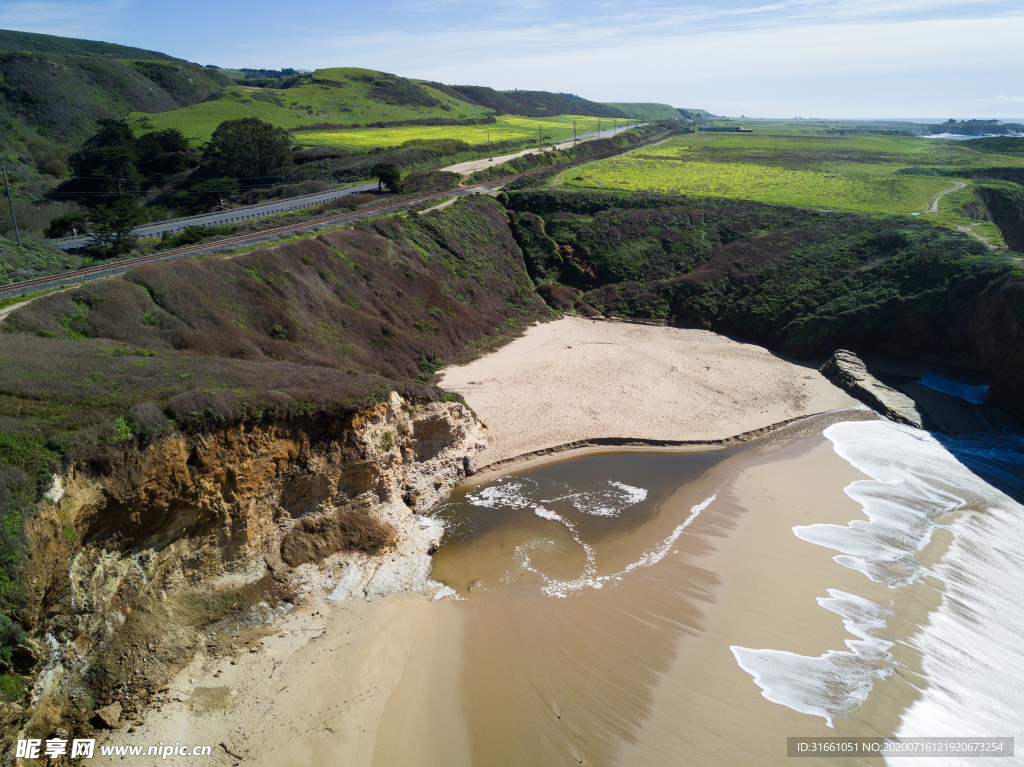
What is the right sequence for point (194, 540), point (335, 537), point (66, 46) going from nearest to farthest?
1. point (194, 540)
2. point (335, 537)
3. point (66, 46)

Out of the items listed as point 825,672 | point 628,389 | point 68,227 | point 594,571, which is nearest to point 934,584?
point 825,672

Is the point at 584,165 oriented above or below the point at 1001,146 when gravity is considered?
below

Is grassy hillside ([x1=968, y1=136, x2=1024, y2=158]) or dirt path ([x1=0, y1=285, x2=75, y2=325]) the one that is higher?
grassy hillside ([x1=968, y1=136, x2=1024, y2=158])

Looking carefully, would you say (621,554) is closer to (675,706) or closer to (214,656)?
(675,706)

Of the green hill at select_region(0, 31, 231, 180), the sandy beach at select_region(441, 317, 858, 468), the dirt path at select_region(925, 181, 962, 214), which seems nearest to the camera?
the sandy beach at select_region(441, 317, 858, 468)

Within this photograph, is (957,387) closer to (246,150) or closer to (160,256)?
(160,256)

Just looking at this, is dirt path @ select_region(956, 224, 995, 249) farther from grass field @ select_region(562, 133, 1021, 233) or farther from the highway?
the highway

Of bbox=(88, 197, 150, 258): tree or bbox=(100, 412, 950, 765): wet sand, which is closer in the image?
bbox=(100, 412, 950, 765): wet sand

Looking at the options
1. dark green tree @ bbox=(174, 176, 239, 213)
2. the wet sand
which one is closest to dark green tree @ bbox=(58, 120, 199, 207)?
dark green tree @ bbox=(174, 176, 239, 213)
